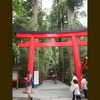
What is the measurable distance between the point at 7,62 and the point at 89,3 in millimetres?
902

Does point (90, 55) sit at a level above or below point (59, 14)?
below

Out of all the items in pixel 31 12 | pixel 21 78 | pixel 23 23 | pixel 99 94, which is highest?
pixel 31 12

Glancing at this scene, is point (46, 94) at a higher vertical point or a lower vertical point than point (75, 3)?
lower

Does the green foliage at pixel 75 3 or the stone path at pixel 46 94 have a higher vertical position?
the green foliage at pixel 75 3

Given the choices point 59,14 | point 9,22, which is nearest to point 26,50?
point 59,14

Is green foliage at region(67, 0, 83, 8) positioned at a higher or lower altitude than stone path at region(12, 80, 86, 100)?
higher

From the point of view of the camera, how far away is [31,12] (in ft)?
65.5

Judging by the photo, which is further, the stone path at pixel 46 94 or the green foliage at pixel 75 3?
the green foliage at pixel 75 3

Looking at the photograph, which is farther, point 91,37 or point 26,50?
point 26,50

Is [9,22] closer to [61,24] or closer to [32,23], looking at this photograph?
[32,23]

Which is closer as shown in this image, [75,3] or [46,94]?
[46,94]

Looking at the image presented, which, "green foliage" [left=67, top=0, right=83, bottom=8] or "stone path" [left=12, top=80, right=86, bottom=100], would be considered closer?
"stone path" [left=12, top=80, right=86, bottom=100]

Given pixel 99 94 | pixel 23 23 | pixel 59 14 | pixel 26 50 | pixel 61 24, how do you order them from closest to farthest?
1. pixel 99 94
2. pixel 23 23
3. pixel 26 50
4. pixel 59 14
5. pixel 61 24

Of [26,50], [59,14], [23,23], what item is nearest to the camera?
[23,23]
